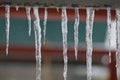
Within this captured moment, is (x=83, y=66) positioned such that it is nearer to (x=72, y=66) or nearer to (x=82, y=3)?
(x=72, y=66)

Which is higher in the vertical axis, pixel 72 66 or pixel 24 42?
pixel 24 42

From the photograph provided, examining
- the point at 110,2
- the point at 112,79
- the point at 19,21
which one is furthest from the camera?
the point at 19,21

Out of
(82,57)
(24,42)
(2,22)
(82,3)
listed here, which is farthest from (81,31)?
(82,3)

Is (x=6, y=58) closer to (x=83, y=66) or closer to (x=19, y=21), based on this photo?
(x=19, y=21)

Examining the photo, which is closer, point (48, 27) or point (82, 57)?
point (82, 57)

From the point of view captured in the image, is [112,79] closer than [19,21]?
Yes

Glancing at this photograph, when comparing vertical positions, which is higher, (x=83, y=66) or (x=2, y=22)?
(x=2, y=22)

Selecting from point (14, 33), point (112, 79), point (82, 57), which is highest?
point (14, 33)

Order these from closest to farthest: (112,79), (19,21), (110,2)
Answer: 1. (110,2)
2. (112,79)
3. (19,21)

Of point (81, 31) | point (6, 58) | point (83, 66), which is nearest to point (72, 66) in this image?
point (83, 66)
